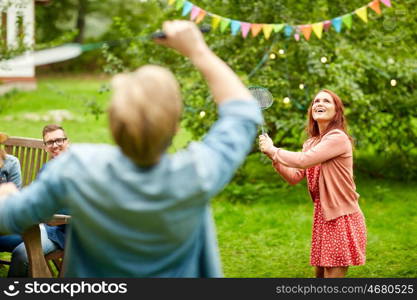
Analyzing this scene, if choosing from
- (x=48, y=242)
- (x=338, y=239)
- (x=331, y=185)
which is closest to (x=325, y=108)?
(x=331, y=185)

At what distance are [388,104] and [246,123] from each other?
6229 mm

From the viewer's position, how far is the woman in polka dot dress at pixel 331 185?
3770mm

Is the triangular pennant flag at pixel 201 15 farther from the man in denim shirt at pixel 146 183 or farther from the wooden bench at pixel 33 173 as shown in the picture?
the man in denim shirt at pixel 146 183

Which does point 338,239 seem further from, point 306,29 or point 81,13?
point 81,13

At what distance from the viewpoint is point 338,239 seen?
388cm

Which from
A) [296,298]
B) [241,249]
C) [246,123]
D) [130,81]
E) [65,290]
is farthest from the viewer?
[241,249]

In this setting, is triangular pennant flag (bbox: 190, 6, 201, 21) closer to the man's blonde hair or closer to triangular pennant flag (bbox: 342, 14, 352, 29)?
triangular pennant flag (bbox: 342, 14, 352, 29)

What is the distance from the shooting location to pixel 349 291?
3.74 meters

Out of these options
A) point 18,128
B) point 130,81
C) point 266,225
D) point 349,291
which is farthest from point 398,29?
point 18,128

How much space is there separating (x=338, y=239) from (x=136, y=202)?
2586mm

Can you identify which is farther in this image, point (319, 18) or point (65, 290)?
point (319, 18)

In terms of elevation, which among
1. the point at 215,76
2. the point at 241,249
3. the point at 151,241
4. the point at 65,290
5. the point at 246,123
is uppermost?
the point at 215,76

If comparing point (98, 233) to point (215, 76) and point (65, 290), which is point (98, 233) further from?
point (65, 290)

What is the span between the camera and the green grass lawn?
5.16 metres
